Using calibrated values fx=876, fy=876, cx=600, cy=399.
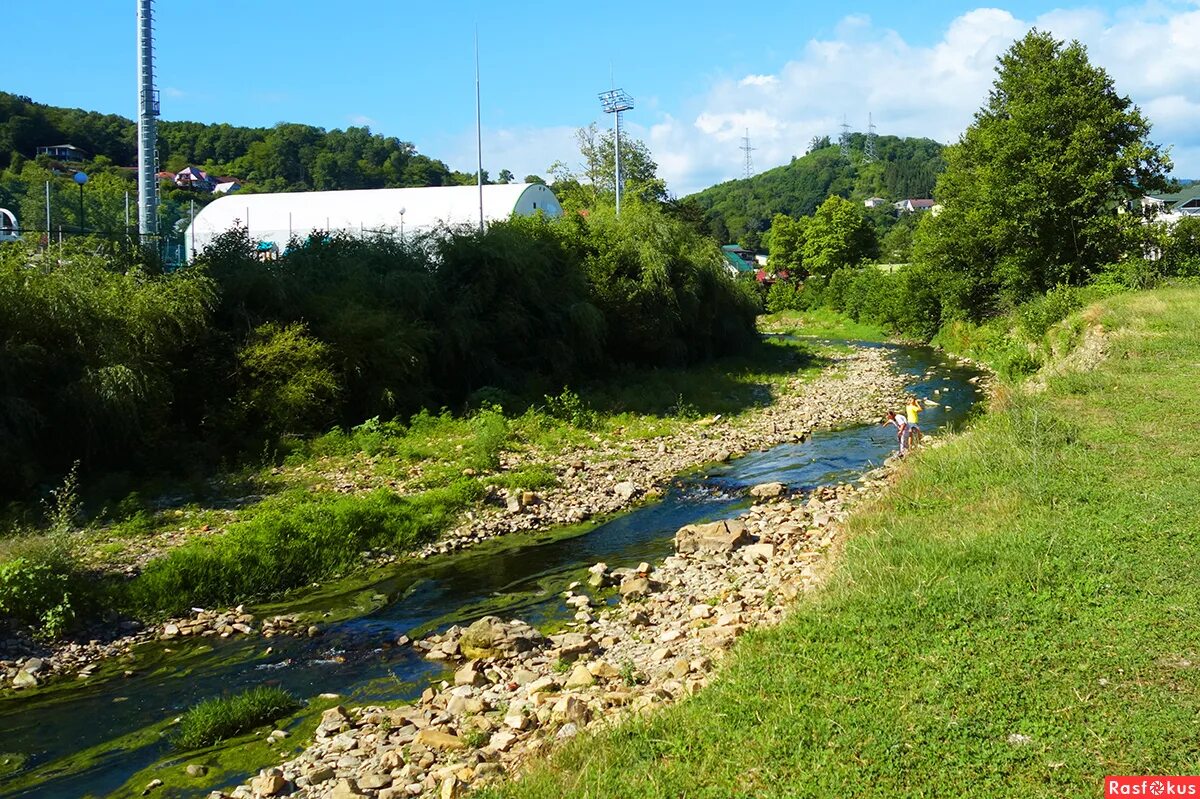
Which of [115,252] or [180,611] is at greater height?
[115,252]

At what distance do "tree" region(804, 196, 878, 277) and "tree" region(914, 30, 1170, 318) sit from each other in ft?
115

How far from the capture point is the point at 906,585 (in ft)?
29.0

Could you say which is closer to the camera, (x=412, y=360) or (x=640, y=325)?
(x=412, y=360)

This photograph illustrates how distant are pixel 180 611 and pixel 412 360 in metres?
11.7

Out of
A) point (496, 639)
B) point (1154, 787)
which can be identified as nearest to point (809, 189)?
point (496, 639)

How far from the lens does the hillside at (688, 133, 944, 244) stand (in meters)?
162

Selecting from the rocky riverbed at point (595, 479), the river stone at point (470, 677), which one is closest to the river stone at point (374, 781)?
the river stone at point (470, 677)

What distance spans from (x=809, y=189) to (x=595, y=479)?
168481 mm

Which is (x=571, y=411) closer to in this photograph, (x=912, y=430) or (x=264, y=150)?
(x=912, y=430)

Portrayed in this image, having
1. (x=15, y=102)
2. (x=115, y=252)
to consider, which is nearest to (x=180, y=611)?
(x=115, y=252)

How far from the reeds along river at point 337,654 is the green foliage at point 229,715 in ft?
0.83

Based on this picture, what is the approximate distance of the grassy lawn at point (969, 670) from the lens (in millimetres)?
5703

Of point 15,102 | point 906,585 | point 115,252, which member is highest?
point 15,102

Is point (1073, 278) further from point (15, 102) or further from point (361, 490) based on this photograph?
point (15, 102)
